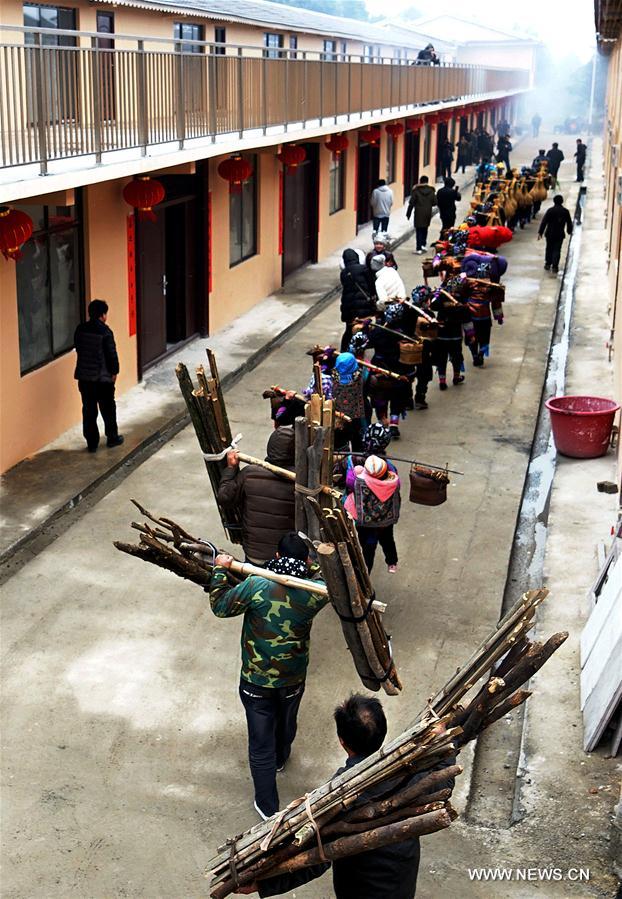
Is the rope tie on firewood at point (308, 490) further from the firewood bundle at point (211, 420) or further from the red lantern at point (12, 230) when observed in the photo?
the red lantern at point (12, 230)

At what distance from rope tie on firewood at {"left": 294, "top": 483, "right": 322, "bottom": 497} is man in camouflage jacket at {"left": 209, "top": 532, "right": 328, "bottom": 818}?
1.31 m

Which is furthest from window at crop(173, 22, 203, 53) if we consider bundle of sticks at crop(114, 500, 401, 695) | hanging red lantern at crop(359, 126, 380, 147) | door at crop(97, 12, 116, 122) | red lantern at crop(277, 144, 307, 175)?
bundle of sticks at crop(114, 500, 401, 695)

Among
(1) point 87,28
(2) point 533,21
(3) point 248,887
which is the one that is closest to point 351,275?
(1) point 87,28

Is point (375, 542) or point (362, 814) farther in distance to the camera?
point (375, 542)

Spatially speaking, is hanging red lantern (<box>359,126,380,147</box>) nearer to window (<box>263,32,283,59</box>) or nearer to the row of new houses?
the row of new houses

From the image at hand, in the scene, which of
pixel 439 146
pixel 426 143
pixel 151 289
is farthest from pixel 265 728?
pixel 439 146

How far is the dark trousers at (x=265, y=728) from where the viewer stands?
636 cm

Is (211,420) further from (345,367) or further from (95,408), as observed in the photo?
(95,408)

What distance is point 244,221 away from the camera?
1981 cm

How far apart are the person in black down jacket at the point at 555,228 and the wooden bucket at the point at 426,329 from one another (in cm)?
957

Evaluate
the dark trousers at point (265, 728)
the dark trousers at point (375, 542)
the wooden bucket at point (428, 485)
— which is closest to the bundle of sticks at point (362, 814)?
the dark trousers at point (265, 728)

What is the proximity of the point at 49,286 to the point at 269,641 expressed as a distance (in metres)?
7.33

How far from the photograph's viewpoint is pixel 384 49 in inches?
1534

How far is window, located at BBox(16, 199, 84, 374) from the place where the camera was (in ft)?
39.4
